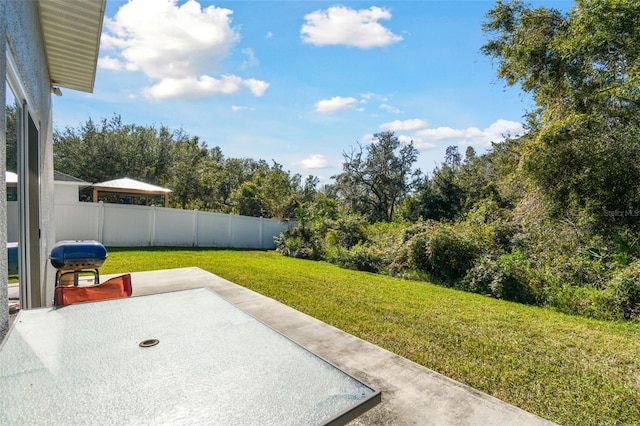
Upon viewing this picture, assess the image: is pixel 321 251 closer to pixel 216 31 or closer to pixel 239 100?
pixel 239 100

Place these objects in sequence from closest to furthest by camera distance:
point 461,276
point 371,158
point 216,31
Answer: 1. point 216,31
2. point 461,276
3. point 371,158

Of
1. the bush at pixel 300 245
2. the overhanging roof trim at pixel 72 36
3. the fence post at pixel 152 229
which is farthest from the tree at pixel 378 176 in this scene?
the overhanging roof trim at pixel 72 36

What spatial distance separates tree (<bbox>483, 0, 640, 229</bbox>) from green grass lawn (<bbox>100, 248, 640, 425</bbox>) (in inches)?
158

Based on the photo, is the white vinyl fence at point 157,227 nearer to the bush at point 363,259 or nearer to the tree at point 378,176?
the bush at point 363,259

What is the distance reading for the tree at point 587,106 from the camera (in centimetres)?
806

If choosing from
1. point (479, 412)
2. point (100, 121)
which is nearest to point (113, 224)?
point (100, 121)

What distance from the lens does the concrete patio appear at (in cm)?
266

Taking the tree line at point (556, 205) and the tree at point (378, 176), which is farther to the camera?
the tree at point (378, 176)

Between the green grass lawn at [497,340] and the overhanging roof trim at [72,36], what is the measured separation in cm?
465

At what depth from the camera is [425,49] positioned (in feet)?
30.9

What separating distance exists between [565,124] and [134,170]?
21166mm

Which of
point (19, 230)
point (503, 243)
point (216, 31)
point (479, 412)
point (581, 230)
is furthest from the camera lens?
point (503, 243)

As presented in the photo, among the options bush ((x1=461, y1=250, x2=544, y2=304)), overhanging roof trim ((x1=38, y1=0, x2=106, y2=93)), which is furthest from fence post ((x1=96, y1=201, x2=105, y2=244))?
bush ((x1=461, y1=250, x2=544, y2=304))

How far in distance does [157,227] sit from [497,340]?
43.2ft
